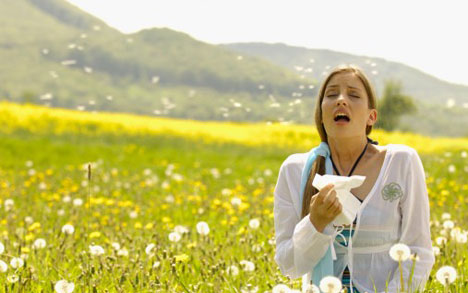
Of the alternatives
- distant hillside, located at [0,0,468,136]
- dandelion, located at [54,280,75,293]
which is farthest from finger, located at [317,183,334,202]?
distant hillside, located at [0,0,468,136]

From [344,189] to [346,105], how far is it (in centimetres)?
41

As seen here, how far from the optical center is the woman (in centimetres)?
261

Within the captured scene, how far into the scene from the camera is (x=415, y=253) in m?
2.53

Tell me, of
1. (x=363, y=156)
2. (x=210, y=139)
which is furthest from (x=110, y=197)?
(x=210, y=139)

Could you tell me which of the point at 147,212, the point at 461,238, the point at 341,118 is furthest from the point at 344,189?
the point at 147,212

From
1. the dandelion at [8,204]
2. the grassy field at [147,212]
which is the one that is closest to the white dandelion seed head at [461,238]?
the grassy field at [147,212]

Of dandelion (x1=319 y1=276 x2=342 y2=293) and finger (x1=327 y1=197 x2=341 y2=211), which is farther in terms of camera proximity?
finger (x1=327 y1=197 x2=341 y2=211)

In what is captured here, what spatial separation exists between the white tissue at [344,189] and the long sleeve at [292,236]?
0.40ft

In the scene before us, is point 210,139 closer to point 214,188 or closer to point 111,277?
point 214,188

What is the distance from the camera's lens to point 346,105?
2.59 meters

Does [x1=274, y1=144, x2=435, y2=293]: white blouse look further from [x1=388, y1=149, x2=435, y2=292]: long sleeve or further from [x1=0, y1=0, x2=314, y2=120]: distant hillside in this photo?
[x1=0, y1=0, x2=314, y2=120]: distant hillside

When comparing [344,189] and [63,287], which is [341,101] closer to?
[344,189]

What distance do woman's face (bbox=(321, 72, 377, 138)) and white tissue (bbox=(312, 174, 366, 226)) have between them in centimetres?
32

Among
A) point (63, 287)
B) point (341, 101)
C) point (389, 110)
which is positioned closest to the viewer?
point (341, 101)
